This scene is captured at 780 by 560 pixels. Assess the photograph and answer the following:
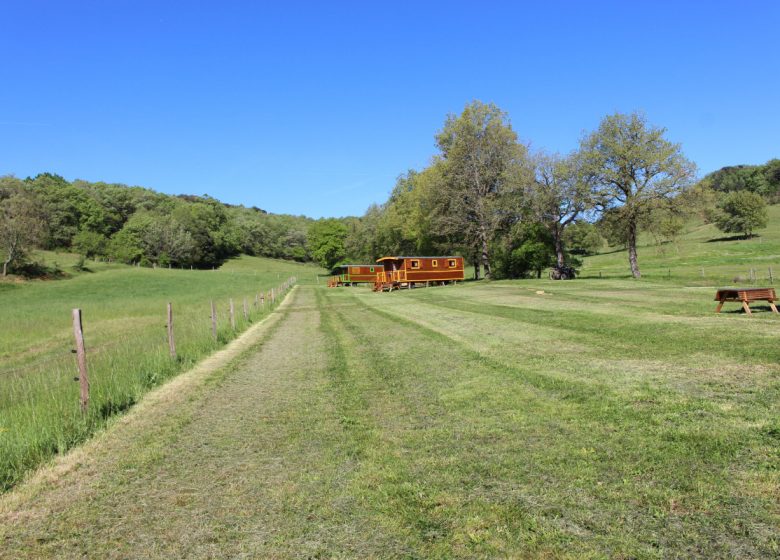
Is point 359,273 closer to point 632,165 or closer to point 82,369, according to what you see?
point 632,165

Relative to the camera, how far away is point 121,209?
11425 cm

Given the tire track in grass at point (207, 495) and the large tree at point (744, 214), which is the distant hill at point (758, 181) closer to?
the large tree at point (744, 214)

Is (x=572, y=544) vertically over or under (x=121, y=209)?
under

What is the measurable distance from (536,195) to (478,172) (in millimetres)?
5917

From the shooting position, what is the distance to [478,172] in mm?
41594

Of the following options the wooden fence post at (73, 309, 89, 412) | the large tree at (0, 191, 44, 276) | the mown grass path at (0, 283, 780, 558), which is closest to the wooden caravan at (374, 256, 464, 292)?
the mown grass path at (0, 283, 780, 558)

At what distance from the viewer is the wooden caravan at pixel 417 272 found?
135ft

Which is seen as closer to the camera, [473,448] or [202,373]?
Answer: [473,448]

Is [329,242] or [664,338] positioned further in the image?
[329,242]

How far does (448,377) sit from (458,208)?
3440 centimetres

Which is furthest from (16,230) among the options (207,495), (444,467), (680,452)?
(680,452)

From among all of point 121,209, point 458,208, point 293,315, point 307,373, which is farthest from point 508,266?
point 121,209

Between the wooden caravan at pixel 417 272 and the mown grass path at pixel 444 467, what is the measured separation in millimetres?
32180

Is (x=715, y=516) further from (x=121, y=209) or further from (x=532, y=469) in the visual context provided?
(x=121, y=209)
